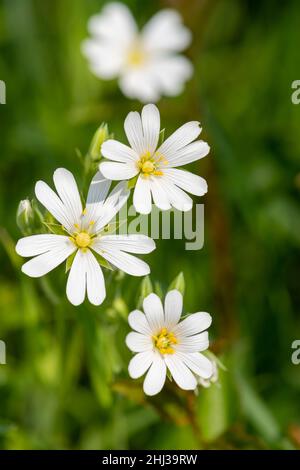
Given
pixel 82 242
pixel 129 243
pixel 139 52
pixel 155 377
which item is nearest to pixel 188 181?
pixel 129 243

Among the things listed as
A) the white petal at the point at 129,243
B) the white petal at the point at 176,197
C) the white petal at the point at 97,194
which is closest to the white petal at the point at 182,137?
the white petal at the point at 176,197

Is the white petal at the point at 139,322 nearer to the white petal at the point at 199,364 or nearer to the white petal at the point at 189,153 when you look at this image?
the white petal at the point at 199,364

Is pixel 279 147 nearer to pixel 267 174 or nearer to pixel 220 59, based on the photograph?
pixel 267 174

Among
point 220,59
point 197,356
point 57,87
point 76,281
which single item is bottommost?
point 197,356

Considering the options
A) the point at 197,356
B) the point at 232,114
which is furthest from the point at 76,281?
the point at 232,114

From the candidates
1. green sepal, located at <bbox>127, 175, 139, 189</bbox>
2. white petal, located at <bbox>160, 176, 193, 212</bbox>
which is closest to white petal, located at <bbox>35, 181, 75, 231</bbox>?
green sepal, located at <bbox>127, 175, 139, 189</bbox>

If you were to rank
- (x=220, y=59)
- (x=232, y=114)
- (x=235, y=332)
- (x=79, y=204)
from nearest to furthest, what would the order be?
1. (x=79, y=204)
2. (x=235, y=332)
3. (x=232, y=114)
4. (x=220, y=59)
